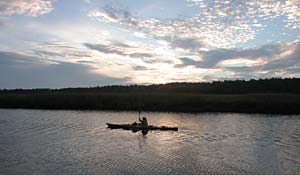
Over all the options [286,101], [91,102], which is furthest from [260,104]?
[91,102]

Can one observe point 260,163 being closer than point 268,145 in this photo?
Yes

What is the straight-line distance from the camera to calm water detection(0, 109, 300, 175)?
67.7 ft

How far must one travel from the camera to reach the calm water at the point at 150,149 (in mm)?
20641

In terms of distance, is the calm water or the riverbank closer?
the calm water

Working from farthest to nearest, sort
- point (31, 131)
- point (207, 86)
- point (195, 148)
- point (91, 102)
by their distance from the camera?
1. point (207, 86)
2. point (91, 102)
3. point (31, 131)
4. point (195, 148)

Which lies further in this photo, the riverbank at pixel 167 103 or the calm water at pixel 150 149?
the riverbank at pixel 167 103

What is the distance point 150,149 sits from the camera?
27.2 m

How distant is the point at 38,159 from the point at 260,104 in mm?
44007

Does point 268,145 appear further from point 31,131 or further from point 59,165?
point 31,131

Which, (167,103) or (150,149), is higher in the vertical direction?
(167,103)

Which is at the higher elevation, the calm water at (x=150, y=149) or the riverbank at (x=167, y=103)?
the riverbank at (x=167, y=103)

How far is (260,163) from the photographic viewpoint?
73.7 ft

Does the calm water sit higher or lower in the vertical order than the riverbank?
lower

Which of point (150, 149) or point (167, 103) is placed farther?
point (167, 103)
